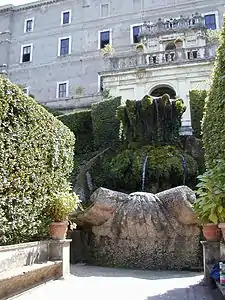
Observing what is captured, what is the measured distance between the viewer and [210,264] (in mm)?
6488

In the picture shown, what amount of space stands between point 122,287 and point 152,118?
1052 cm

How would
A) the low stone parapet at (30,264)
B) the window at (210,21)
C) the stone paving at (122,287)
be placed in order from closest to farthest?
the low stone parapet at (30,264)
the stone paving at (122,287)
the window at (210,21)

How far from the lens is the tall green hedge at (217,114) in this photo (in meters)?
6.73

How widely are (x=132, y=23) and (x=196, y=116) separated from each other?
19.9 m

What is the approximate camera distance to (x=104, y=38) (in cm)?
3484

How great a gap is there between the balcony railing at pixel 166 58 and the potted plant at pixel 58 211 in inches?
661

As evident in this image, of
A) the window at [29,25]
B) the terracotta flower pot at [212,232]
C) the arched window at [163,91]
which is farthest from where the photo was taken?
the window at [29,25]

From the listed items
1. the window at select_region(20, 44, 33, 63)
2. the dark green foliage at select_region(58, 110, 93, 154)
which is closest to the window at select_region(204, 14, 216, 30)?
the window at select_region(20, 44, 33, 63)

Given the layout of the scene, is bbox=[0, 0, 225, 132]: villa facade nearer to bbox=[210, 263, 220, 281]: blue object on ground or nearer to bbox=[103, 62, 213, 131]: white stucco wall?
bbox=[103, 62, 213, 131]: white stucco wall

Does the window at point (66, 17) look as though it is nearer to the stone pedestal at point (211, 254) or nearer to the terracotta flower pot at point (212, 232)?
the terracotta flower pot at point (212, 232)

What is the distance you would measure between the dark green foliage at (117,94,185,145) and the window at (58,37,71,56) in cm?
2224

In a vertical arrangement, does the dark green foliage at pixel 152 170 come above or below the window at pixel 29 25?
below

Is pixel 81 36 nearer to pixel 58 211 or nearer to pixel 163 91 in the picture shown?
pixel 163 91

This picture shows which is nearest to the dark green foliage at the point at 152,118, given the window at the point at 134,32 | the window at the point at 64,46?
the window at the point at 134,32
